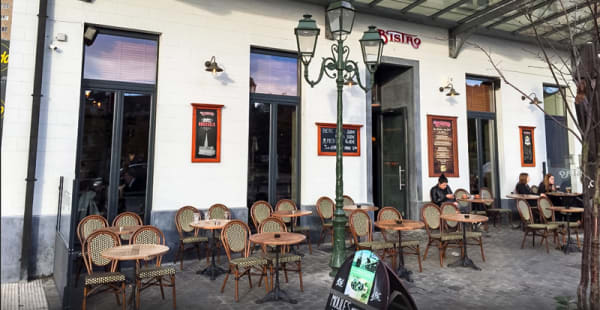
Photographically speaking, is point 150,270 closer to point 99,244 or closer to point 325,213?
point 99,244

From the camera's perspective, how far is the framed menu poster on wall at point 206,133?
629cm

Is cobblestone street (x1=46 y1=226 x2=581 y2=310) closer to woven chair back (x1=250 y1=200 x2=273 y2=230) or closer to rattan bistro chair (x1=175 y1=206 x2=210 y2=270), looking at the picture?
rattan bistro chair (x1=175 y1=206 x2=210 y2=270)

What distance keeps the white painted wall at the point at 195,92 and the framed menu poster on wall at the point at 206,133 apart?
0.36 ft

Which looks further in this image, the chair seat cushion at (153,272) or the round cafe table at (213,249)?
the round cafe table at (213,249)

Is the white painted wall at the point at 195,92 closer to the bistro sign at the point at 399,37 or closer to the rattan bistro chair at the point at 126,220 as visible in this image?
the bistro sign at the point at 399,37

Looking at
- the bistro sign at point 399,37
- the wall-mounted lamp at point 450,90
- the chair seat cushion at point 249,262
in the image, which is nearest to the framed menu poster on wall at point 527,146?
the wall-mounted lamp at point 450,90

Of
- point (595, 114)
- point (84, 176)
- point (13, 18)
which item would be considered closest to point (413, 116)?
point (595, 114)

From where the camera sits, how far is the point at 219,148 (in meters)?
6.47

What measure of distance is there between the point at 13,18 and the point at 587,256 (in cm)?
719

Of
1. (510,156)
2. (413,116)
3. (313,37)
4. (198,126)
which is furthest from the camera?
(510,156)

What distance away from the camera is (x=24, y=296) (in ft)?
14.4

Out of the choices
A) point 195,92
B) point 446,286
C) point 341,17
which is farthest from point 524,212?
point 195,92

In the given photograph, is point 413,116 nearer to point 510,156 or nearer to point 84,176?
point 510,156

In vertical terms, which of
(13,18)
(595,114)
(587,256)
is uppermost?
(13,18)
